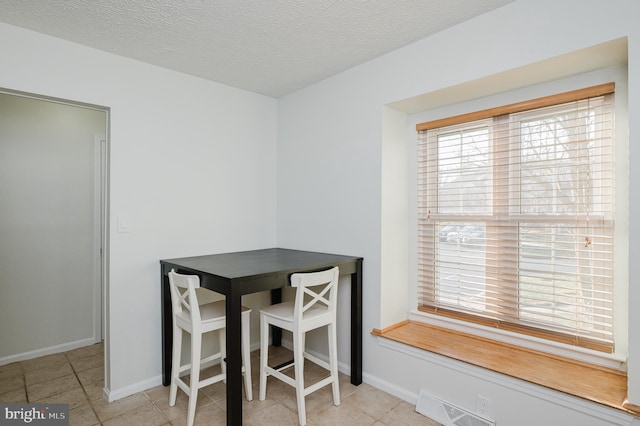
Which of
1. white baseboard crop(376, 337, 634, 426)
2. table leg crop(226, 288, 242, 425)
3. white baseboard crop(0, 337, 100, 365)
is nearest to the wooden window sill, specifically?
white baseboard crop(376, 337, 634, 426)

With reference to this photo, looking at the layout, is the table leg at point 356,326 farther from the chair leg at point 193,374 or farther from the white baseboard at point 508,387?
the chair leg at point 193,374

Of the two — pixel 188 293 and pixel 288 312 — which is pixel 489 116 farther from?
pixel 188 293

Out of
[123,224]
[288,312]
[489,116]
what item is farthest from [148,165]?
[489,116]

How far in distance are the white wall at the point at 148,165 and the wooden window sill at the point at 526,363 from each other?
166 centimetres

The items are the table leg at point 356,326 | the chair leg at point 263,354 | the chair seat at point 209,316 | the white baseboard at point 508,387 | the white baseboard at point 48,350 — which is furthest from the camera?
the white baseboard at point 48,350

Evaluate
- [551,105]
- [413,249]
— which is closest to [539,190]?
[551,105]

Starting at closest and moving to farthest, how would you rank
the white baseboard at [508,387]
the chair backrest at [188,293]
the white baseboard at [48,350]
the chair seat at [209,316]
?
the white baseboard at [508,387] < the chair backrest at [188,293] < the chair seat at [209,316] < the white baseboard at [48,350]

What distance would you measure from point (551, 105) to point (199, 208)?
2580mm

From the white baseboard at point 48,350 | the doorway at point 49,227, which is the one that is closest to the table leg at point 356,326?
the doorway at point 49,227

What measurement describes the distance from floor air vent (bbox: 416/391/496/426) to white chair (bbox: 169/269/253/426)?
3.74ft

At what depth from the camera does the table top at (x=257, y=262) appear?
2.13m

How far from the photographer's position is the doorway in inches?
116

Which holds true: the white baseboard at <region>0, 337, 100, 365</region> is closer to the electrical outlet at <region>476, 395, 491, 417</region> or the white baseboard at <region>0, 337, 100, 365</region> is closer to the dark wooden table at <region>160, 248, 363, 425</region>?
the dark wooden table at <region>160, 248, 363, 425</region>

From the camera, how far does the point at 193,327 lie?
207cm
